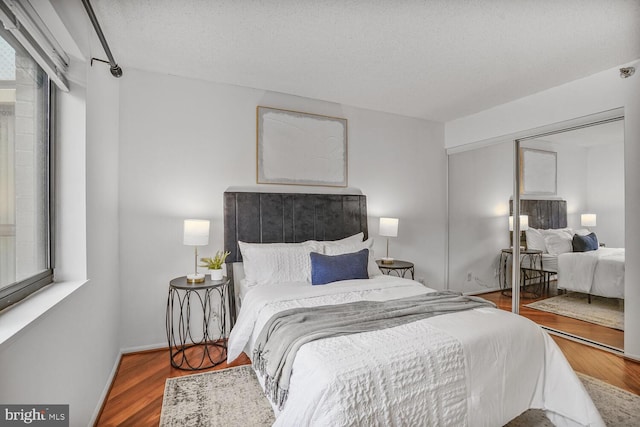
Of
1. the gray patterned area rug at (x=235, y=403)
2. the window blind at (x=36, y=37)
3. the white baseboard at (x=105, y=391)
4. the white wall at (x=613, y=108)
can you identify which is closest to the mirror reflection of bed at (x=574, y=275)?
the white wall at (x=613, y=108)

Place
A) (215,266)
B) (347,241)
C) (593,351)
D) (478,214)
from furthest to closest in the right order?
(478,214) < (347,241) < (593,351) < (215,266)

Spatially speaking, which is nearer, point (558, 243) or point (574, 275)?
point (574, 275)

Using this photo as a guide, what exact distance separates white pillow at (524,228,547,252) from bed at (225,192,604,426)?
6.28ft

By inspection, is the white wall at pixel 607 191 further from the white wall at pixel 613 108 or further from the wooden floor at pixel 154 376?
the wooden floor at pixel 154 376

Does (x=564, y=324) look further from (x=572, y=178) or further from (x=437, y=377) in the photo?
(x=437, y=377)

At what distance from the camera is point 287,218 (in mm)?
3381

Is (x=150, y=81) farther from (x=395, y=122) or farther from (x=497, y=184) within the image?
(x=497, y=184)

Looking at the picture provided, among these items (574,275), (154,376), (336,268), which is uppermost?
(336,268)

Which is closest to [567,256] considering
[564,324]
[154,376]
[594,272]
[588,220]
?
[594,272]

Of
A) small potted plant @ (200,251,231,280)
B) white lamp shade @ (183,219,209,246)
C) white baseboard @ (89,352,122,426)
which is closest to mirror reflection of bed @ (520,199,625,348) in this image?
small potted plant @ (200,251,231,280)

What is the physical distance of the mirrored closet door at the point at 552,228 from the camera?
2.99 m

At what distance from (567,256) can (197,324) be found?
3.87 meters

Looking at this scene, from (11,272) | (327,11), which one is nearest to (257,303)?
(11,272)

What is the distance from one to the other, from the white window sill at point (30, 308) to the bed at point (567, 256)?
13.6 feet
